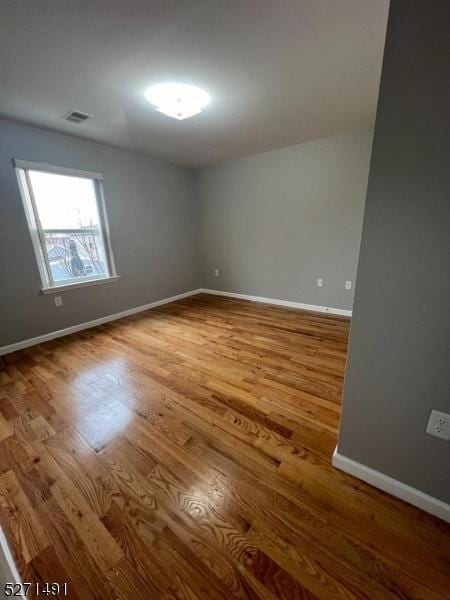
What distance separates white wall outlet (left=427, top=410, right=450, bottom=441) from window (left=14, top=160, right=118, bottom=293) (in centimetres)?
370

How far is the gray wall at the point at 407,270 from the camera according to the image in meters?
0.76

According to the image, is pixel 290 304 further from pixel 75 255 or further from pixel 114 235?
pixel 75 255

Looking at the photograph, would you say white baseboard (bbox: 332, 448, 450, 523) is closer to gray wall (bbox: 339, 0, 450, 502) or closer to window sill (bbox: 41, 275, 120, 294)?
gray wall (bbox: 339, 0, 450, 502)

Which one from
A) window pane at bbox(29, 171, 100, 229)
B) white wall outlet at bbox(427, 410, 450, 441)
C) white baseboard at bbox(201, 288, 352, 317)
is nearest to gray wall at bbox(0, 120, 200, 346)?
window pane at bbox(29, 171, 100, 229)

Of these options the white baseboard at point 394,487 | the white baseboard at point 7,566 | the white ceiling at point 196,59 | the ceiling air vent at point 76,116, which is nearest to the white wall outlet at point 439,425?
the white baseboard at point 394,487

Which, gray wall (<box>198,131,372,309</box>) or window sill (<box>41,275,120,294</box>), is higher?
gray wall (<box>198,131,372,309</box>)

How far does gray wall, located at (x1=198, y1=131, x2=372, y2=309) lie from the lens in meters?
3.15

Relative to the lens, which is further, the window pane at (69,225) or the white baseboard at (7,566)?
the window pane at (69,225)

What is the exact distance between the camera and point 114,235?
137 inches

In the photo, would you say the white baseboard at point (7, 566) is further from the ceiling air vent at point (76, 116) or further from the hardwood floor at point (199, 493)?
the ceiling air vent at point (76, 116)

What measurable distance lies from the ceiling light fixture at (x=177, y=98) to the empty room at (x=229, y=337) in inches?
0.8

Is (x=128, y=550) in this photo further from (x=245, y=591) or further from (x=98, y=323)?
(x=98, y=323)

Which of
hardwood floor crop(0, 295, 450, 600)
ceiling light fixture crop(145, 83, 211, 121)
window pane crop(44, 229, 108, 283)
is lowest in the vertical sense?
hardwood floor crop(0, 295, 450, 600)

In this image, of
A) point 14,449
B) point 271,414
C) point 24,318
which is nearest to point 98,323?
point 24,318
